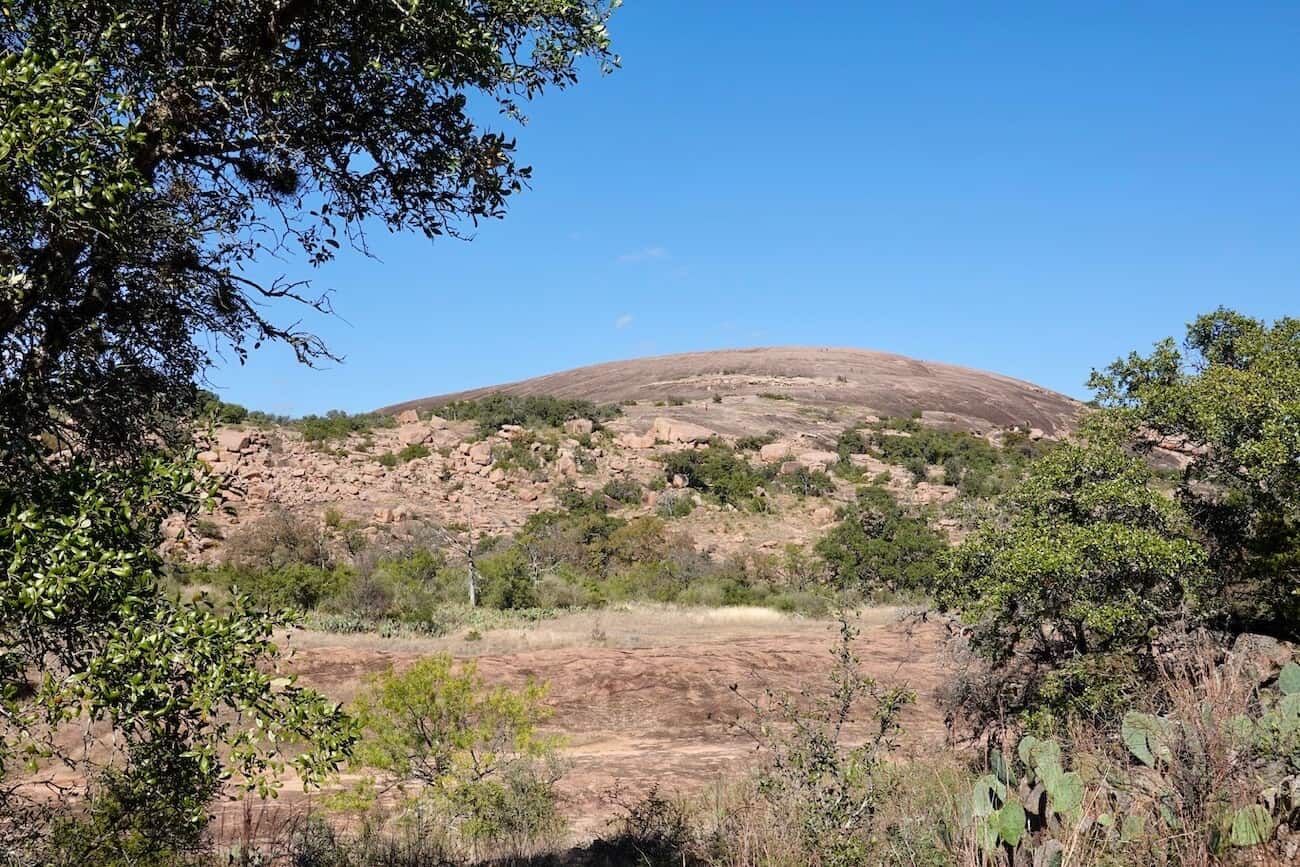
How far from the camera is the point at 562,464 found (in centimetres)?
4072

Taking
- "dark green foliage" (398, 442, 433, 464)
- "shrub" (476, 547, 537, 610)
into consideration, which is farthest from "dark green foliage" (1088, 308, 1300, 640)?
"dark green foliage" (398, 442, 433, 464)

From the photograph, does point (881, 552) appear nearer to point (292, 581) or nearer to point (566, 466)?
point (566, 466)

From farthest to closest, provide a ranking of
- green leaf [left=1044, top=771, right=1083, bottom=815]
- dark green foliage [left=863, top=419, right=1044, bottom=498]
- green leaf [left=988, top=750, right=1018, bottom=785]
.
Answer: dark green foliage [left=863, top=419, right=1044, bottom=498]
green leaf [left=988, top=750, right=1018, bottom=785]
green leaf [left=1044, top=771, right=1083, bottom=815]

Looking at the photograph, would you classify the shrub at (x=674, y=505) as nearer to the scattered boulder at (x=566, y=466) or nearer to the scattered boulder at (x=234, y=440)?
the scattered boulder at (x=566, y=466)

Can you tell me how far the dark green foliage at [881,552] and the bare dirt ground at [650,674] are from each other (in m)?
4.85

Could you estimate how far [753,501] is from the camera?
38562 millimetres

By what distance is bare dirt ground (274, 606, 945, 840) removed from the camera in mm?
Answer: 13711

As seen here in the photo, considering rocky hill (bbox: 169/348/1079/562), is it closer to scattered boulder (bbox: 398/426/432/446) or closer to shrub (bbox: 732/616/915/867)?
scattered boulder (bbox: 398/426/432/446)

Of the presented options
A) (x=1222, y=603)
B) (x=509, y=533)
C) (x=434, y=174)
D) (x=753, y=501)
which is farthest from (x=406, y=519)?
(x=434, y=174)

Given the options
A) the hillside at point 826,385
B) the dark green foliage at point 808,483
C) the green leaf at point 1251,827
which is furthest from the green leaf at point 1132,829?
the hillside at point 826,385

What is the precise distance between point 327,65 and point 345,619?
69.6ft

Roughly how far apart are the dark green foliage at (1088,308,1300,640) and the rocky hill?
71.0ft

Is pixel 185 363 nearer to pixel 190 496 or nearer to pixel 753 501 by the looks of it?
pixel 190 496

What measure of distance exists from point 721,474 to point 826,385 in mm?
27738
